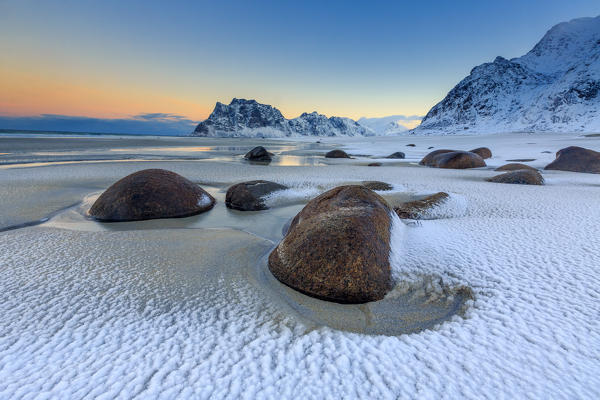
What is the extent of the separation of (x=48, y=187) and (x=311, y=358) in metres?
6.18

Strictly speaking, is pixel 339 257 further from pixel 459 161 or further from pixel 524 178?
pixel 459 161

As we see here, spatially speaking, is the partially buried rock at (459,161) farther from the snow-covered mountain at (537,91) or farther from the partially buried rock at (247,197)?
the snow-covered mountain at (537,91)

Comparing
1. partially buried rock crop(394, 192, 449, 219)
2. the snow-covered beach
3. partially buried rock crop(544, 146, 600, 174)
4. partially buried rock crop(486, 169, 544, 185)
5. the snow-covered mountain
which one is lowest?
the snow-covered beach

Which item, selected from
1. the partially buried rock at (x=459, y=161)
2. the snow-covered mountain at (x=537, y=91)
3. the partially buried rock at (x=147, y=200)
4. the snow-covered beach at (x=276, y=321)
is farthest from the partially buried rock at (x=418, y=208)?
the snow-covered mountain at (x=537, y=91)

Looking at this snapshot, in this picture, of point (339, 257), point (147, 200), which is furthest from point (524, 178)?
point (147, 200)

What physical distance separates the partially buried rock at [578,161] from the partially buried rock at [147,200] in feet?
31.6

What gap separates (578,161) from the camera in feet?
25.1

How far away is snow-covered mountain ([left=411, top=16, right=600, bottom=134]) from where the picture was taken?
53719 millimetres

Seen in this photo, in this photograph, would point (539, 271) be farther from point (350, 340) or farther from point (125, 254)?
point (125, 254)

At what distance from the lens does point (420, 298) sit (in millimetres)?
1719

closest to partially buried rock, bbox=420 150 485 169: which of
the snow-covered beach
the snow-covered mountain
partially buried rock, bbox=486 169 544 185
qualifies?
partially buried rock, bbox=486 169 544 185

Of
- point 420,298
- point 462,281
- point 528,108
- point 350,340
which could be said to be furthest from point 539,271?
point 528,108

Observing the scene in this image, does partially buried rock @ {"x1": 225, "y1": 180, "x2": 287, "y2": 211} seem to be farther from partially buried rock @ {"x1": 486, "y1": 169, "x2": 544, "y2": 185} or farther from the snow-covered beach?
partially buried rock @ {"x1": 486, "y1": 169, "x2": 544, "y2": 185}

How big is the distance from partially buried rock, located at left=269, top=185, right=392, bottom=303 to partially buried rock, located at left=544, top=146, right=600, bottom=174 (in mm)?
8741
